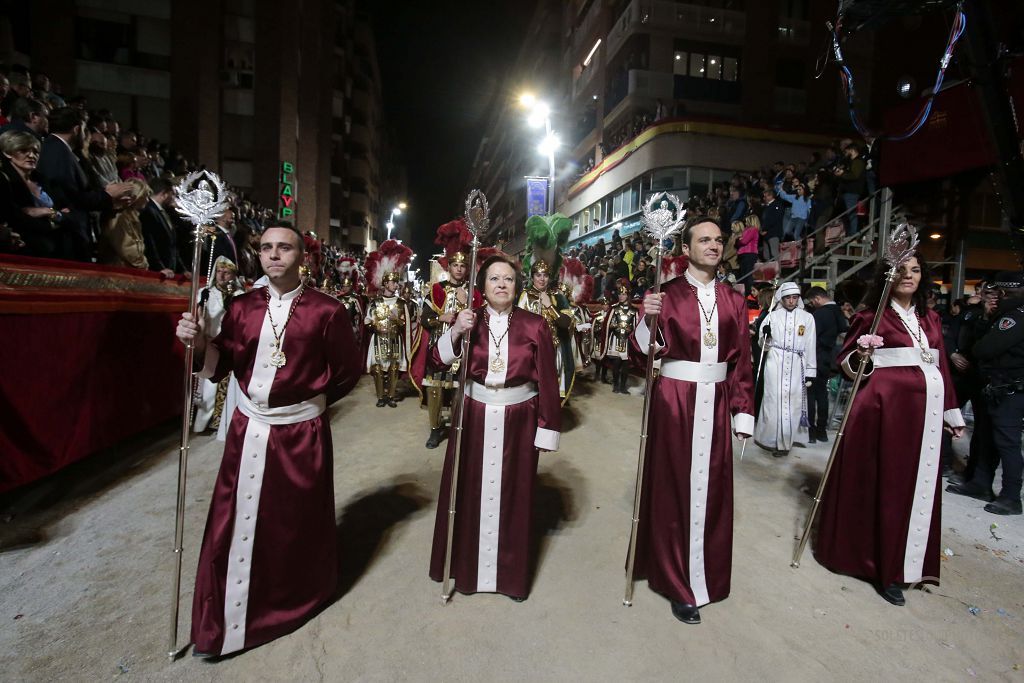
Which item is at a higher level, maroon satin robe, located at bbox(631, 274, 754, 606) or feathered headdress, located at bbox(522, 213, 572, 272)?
feathered headdress, located at bbox(522, 213, 572, 272)

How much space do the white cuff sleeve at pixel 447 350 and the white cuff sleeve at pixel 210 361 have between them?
121 centimetres

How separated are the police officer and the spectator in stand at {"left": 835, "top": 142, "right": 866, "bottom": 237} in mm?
6735

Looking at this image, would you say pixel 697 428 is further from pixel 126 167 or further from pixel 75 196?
pixel 126 167

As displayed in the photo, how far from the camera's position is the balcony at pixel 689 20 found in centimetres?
2217

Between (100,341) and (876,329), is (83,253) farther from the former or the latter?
(876,329)

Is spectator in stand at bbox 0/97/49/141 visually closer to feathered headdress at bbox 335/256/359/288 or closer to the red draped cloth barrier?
the red draped cloth barrier

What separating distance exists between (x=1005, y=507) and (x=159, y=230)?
8907 millimetres

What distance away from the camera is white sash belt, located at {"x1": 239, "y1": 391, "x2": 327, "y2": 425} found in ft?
8.35

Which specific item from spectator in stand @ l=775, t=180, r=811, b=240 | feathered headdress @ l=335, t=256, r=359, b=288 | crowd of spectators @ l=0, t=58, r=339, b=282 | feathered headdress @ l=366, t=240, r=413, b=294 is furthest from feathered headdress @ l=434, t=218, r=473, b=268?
feathered headdress @ l=335, t=256, r=359, b=288

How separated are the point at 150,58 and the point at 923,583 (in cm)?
2840

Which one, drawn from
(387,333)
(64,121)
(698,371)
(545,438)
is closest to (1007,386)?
(698,371)

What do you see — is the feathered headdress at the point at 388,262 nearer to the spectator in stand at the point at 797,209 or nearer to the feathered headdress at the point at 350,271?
the feathered headdress at the point at 350,271

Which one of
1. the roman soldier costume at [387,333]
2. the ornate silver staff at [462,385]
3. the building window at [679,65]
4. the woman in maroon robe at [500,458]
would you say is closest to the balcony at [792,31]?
the building window at [679,65]

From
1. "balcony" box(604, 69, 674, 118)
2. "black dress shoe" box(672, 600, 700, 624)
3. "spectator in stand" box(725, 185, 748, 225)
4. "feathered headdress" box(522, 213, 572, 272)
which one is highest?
"balcony" box(604, 69, 674, 118)
